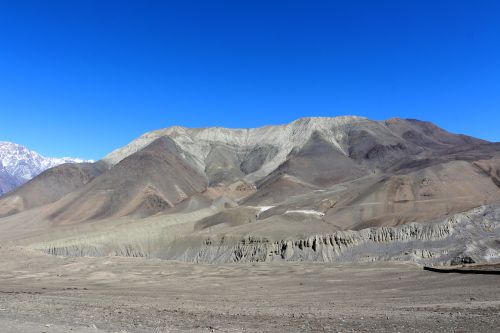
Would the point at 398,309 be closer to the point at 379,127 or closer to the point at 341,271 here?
the point at 341,271

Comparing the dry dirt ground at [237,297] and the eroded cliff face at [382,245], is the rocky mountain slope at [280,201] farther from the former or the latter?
the dry dirt ground at [237,297]

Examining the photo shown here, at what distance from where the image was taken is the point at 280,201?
403 feet

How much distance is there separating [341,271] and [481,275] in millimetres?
15759

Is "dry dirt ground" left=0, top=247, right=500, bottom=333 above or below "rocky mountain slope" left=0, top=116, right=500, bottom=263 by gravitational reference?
below

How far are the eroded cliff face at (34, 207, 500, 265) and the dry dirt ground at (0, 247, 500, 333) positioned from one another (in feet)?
27.6

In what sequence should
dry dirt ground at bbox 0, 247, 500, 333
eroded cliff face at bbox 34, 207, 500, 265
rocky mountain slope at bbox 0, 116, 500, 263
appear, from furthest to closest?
rocky mountain slope at bbox 0, 116, 500, 263
eroded cliff face at bbox 34, 207, 500, 265
dry dirt ground at bbox 0, 247, 500, 333

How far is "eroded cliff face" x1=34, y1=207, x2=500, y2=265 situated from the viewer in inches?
2331

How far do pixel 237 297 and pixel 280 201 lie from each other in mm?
90582

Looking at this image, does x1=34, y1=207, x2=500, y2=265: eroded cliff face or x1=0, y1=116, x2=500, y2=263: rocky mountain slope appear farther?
x1=0, y1=116, x2=500, y2=263: rocky mountain slope

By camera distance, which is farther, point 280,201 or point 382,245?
point 280,201

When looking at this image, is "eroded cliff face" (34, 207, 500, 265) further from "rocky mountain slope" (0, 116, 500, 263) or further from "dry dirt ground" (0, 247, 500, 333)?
"dry dirt ground" (0, 247, 500, 333)

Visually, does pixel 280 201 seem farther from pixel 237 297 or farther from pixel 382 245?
pixel 237 297

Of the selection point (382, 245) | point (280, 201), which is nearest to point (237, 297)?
point (382, 245)

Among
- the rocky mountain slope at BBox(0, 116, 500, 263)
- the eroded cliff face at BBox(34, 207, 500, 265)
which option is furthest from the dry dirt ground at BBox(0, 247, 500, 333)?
the rocky mountain slope at BBox(0, 116, 500, 263)
